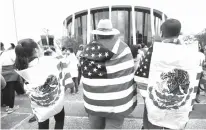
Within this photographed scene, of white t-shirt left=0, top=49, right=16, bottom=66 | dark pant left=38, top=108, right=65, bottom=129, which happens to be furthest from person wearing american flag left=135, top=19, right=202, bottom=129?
white t-shirt left=0, top=49, right=16, bottom=66

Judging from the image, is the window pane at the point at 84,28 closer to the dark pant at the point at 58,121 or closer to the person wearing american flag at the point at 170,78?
the dark pant at the point at 58,121

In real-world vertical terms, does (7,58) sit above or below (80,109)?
above

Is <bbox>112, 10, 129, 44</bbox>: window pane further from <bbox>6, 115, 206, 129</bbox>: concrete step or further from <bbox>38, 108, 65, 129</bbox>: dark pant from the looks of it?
<bbox>38, 108, 65, 129</bbox>: dark pant

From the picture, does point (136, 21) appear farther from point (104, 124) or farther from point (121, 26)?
point (104, 124)

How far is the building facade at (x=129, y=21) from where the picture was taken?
4284cm

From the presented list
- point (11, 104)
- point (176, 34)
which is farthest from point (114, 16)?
point (176, 34)

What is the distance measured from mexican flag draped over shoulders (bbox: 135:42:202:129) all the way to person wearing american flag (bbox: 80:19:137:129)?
1.23 ft

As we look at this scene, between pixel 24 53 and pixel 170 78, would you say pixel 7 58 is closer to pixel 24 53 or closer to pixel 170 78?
pixel 24 53

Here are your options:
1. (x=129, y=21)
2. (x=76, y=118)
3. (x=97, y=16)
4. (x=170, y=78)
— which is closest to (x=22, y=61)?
(x=170, y=78)

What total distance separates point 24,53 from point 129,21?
41519mm

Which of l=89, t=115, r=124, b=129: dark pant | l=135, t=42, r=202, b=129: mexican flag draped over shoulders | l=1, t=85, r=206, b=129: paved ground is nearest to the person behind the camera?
l=135, t=42, r=202, b=129: mexican flag draped over shoulders

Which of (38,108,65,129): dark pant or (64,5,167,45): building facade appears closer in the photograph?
(38,108,65,129): dark pant

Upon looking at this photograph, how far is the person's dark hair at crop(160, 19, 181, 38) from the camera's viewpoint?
237cm

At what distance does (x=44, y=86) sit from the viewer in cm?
284
